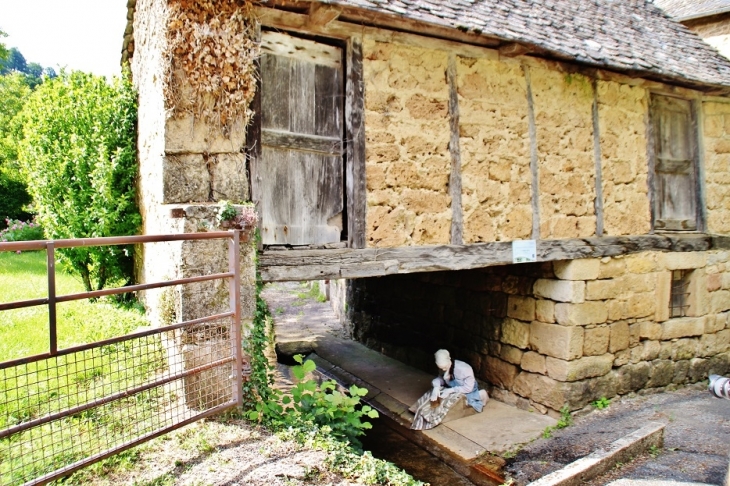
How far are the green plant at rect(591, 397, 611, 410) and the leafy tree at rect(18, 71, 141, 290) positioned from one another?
6508mm

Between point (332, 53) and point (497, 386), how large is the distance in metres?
5.22

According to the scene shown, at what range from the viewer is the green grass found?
10.1 ft

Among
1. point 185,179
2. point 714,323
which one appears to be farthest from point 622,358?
point 185,179

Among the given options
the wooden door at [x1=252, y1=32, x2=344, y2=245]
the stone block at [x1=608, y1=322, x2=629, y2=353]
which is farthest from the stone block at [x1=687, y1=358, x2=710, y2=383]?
the wooden door at [x1=252, y1=32, x2=344, y2=245]

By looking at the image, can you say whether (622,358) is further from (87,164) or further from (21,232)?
(21,232)

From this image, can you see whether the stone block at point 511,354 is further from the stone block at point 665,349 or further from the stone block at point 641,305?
the stone block at point 665,349

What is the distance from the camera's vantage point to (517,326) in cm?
692

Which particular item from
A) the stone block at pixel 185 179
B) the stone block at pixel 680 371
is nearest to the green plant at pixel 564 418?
the stone block at pixel 680 371

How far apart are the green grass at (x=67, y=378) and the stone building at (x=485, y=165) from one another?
821 millimetres

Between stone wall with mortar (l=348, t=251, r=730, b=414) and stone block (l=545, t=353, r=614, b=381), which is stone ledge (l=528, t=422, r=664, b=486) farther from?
stone wall with mortar (l=348, t=251, r=730, b=414)

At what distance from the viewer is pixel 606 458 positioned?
4.76 metres

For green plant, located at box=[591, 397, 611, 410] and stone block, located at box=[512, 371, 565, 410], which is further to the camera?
green plant, located at box=[591, 397, 611, 410]

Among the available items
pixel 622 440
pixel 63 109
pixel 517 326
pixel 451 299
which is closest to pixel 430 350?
pixel 451 299

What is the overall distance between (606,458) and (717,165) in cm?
514
